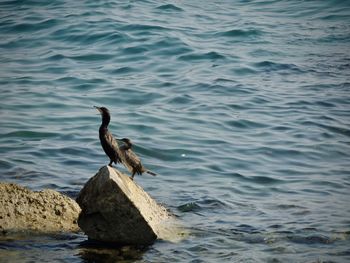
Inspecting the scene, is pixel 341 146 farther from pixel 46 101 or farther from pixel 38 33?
pixel 38 33

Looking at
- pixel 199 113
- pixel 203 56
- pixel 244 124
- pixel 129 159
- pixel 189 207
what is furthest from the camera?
pixel 203 56

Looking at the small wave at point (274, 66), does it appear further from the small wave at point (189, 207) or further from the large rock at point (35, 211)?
the large rock at point (35, 211)

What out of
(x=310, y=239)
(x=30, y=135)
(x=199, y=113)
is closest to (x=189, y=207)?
(x=310, y=239)

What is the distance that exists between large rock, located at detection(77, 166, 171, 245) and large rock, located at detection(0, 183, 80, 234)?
1.12ft

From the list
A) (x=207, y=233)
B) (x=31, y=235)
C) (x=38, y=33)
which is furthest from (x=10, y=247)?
(x=38, y=33)

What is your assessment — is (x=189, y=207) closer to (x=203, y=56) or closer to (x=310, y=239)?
(x=310, y=239)

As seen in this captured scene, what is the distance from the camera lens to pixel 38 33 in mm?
20203

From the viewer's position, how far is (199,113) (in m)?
14.5

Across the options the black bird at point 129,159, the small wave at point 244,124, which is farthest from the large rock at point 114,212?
the small wave at point 244,124

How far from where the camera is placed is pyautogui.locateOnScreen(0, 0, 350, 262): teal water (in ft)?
29.4

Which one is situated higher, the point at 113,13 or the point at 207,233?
the point at 113,13

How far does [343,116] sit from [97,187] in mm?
7773

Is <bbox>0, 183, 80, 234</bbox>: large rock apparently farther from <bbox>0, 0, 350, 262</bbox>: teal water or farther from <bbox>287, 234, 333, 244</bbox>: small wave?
<bbox>287, 234, 333, 244</bbox>: small wave

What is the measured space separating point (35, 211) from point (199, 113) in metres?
6.72
